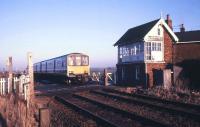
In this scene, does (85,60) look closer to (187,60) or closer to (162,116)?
(187,60)

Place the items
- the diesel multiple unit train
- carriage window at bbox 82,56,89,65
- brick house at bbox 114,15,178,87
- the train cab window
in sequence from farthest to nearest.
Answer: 1. carriage window at bbox 82,56,89,65
2. the train cab window
3. the diesel multiple unit train
4. brick house at bbox 114,15,178,87

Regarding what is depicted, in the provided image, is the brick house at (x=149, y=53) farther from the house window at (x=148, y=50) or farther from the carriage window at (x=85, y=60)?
the carriage window at (x=85, y=60)

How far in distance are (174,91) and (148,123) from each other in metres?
10.6

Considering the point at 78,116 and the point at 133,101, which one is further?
the point at 133,101

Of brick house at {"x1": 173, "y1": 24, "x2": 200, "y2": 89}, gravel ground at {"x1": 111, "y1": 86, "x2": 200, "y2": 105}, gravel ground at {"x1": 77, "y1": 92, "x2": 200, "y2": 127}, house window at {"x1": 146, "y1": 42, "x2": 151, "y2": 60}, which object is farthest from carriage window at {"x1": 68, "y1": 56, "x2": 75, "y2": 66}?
gravel ground at {"x1": 77, "y1": 92, "x2": 200, "y2": 127}

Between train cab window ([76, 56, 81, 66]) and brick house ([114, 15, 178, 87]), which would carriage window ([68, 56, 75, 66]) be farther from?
brick house ([114, 15, 178, 87])

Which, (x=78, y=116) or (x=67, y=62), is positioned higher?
(x=67, y=62)

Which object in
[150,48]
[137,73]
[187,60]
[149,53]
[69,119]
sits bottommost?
[69,119]

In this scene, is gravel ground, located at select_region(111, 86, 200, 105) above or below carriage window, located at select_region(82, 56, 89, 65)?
below

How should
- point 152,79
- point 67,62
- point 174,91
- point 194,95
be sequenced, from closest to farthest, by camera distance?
point 194,95
point 174,91
point 152,79
point 67,62

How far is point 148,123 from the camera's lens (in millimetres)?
9836

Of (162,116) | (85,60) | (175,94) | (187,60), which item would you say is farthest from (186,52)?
(162,116)

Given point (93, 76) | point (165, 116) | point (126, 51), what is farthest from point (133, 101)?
point (93, 76)

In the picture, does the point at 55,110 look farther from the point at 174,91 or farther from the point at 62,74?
the point at 62,74
